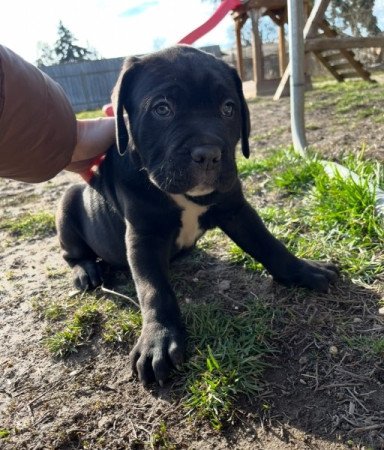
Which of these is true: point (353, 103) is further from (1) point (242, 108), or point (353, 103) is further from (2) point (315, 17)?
(1) point (242, 108)

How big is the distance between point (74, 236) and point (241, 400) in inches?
73.8

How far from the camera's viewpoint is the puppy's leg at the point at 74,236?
124 inches

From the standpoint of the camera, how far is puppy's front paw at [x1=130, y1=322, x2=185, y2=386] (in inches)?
74.7

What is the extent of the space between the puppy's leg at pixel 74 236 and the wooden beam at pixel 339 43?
13.8ft

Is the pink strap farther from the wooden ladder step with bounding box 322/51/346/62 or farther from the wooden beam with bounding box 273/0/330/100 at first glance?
the wooden ladder step with bounding box 322/51/346/62

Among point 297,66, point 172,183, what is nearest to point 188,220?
point 172,183

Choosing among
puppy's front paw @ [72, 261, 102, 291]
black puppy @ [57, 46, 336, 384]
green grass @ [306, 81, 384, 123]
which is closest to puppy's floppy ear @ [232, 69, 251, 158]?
black puppy @ [57, 46, 336, 384]

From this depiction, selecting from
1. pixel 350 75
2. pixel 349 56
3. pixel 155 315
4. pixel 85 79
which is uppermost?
pixel 349 56

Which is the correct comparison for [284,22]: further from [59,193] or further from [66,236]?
[66,236]

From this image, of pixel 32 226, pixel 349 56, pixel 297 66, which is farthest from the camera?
pixel 349 56

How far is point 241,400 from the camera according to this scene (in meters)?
1.74

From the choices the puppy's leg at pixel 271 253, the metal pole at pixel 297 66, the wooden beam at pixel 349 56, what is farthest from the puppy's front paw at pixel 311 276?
the wooden beam at pixel 349 56

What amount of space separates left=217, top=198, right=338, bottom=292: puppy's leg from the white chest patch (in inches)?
5.4

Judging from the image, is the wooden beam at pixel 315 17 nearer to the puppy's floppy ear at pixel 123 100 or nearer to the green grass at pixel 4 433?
the puppy's floppy ear at pixel 123 100
